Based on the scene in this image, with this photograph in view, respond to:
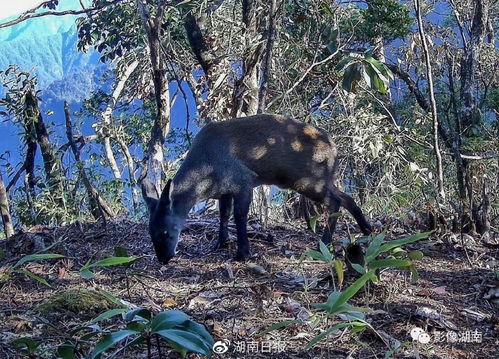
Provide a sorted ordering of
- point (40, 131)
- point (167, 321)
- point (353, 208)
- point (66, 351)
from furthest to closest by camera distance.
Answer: point (40, 131) → point (353, 208) → point (66, 351) → point (167, 321)

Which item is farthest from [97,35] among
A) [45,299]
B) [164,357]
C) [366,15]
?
[164,357]

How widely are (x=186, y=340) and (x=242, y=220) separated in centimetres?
341

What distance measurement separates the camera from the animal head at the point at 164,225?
225 inches

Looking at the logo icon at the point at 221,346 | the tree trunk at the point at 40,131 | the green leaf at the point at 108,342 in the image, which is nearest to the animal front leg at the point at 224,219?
the logo icon at the point at 221,346

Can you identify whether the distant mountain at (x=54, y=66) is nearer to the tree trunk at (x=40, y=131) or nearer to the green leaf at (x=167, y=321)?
the tree trunk at (x=40, y=131)

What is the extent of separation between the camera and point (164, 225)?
5.90 metres

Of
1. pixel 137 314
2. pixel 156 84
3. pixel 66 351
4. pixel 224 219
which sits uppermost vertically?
pixel 156 84

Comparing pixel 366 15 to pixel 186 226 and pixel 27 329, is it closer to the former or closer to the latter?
pixel 186 226

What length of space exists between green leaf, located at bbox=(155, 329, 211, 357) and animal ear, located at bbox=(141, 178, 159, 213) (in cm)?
355

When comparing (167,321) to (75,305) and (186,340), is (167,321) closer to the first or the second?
(186,340)

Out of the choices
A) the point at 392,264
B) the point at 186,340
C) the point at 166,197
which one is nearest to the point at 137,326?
the point at 186,340

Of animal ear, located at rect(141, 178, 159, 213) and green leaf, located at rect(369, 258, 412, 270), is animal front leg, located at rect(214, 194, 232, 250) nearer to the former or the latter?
animal ear, located at rect(141, 178, 159, 213)

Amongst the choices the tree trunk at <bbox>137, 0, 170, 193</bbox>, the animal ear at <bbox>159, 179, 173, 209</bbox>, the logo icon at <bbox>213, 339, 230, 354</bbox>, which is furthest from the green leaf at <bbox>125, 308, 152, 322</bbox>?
the tree trunk at <bbox>137, 0, 170, 193</bbox>

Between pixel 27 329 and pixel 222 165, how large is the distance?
2.81 meters
